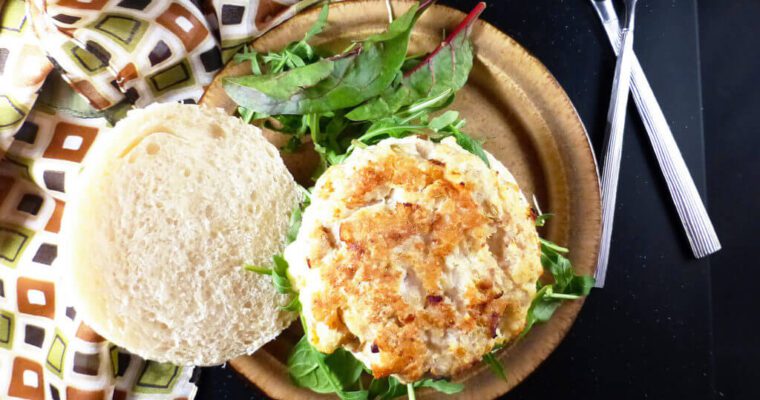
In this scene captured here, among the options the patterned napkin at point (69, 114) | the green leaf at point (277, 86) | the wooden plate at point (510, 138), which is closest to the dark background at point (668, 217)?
the wooden plate at point (510, 138)

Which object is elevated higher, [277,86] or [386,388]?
[277,86]

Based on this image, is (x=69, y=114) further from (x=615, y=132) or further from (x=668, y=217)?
(x=668, y=217)

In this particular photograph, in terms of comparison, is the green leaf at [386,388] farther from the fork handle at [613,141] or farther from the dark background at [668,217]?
the fork handle at [613,141]

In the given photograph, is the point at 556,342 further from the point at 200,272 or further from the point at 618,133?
the point at 200,272

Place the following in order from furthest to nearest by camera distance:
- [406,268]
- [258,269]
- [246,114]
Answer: [246,114], [258,269], [406,268]

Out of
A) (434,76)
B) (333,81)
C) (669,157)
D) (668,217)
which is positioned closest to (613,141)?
(669,157)

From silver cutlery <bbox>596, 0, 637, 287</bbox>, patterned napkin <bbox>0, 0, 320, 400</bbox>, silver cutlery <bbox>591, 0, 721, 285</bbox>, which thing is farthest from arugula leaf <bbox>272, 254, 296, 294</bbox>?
silver cutlery <bbox>591, 0, 721, 285</bbox>

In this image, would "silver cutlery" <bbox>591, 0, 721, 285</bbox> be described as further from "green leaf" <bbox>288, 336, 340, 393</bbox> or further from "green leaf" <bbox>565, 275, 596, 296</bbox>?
"green leaf" <bbox>288, 336, 340, 393</bbox>
